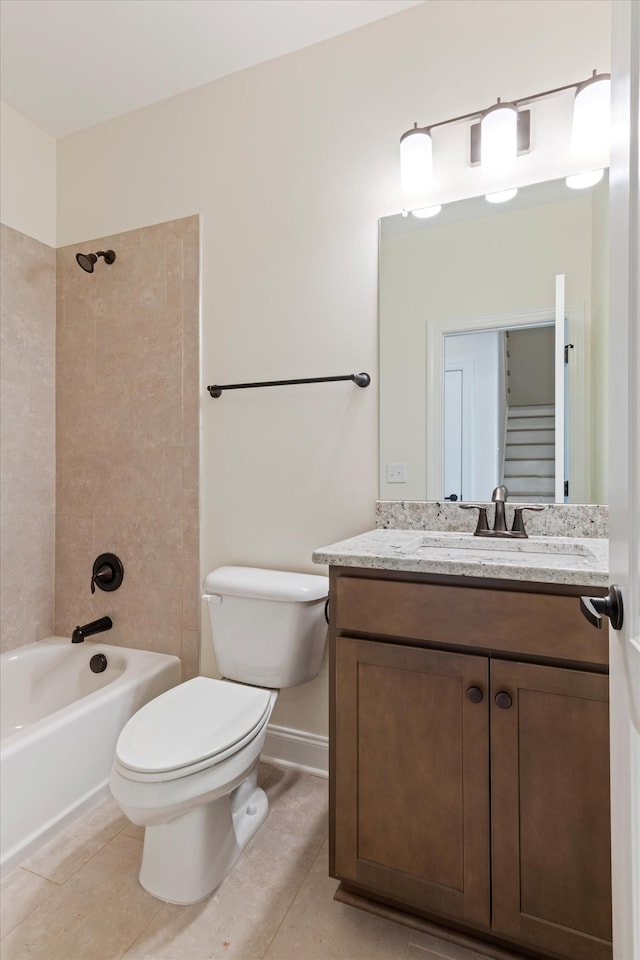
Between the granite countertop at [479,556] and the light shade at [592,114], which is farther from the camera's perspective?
the light shade at [592,114]

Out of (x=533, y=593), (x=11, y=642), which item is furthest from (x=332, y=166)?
(x=11, y=642)

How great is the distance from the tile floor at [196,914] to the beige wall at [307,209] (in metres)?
0.51

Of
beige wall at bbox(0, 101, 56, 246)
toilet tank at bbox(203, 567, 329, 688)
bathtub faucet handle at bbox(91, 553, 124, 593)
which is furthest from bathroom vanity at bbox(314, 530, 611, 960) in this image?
beige wall at bbox(0, 101, 56, 246)

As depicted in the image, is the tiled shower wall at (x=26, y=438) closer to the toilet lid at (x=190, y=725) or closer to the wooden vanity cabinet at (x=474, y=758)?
the toilet lid at (x=190, y=725)

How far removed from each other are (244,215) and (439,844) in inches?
80.8

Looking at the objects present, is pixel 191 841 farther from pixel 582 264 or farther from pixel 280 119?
pixel 280 119

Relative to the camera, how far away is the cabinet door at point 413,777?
105cm

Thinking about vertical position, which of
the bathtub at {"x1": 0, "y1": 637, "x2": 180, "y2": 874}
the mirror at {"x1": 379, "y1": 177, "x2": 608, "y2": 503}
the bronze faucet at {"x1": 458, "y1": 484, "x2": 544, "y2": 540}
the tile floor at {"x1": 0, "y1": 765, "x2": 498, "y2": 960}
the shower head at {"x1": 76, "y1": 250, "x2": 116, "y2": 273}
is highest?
the shower head at {"x1": 76, "y1": 250, "x2": 116, "y2": 273}

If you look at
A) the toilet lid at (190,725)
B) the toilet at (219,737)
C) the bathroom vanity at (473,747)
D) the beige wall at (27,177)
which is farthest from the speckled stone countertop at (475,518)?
the beige wall at (27,177)

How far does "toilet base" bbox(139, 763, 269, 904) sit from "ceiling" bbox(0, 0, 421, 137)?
7.97 feet

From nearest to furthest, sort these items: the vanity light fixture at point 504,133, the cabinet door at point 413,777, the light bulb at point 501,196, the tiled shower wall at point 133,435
Result: the cabinet door at point 413,777, the vanity light fixture at point 504,133, the light bulb at point 501,196, the tiled shower wall at point 133,435

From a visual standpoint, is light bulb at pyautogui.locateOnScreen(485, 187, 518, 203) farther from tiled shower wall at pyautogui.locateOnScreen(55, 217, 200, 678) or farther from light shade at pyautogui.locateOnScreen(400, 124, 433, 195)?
tiled shower wall at pyautogui.locateOnScreen(55, 217, 200, 678)

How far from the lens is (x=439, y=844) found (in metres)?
1.08

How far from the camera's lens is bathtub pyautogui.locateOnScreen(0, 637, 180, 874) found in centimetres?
139
